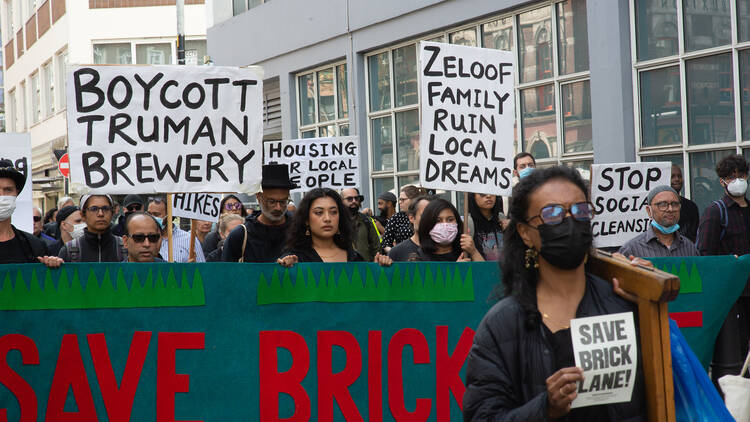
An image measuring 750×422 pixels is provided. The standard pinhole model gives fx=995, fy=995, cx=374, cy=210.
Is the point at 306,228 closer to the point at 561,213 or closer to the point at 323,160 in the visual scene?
the point at 561,213

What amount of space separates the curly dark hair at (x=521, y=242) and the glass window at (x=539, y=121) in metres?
10.3

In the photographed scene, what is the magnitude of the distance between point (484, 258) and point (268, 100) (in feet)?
49.1

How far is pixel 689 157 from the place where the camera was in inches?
448

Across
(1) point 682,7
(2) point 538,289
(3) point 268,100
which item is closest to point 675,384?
(2) point 538,289

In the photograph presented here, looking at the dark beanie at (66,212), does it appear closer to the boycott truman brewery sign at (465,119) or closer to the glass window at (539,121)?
the boycott truman brewery sign at (465,119)

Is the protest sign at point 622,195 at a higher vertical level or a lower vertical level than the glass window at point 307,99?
lower

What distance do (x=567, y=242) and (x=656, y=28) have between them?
371 inches

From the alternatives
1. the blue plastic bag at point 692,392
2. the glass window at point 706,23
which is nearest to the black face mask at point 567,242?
the blue plastic bag at point 692,392

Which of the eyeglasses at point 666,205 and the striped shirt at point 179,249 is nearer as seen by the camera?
the eyeglasses at point 666,205

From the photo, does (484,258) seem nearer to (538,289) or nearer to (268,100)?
(538,289)

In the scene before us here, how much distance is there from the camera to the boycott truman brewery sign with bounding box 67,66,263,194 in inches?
274

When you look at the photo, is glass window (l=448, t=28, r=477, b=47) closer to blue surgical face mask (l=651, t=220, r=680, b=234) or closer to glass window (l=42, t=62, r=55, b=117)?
blue surgical face mask (l=651, t=220, r=680, b=234)

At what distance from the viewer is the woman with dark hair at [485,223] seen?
798 cm

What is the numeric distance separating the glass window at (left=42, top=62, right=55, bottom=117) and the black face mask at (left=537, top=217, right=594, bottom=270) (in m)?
37.7
